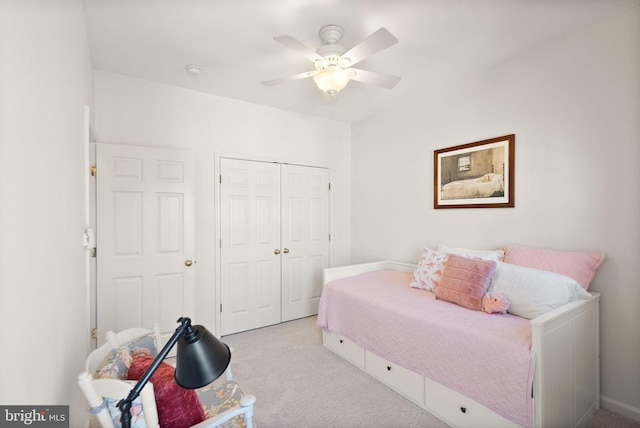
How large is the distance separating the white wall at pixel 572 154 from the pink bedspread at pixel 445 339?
0.78 metres

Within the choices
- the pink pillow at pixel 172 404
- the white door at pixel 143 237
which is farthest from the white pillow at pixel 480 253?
the white door at pixel 143 237

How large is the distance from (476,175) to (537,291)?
1.27 meters

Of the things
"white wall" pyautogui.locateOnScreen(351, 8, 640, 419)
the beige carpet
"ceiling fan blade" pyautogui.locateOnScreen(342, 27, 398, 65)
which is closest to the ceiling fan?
"ceiling fan blade" pyautogui.locateOnScreen(342, 27, 398, 65)

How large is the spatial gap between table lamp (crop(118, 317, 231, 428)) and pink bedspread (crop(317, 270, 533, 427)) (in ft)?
4.88

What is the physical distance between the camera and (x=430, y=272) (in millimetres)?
2666

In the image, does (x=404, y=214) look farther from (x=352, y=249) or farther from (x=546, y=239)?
(x=546, y=239)

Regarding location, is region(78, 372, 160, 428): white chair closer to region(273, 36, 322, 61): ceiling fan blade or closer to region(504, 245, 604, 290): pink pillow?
region(273, 36, 322, 61): ceiling fan blade

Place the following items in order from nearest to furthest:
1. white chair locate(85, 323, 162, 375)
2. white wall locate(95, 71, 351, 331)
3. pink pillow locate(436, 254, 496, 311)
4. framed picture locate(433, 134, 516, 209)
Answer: white chair locate(85, 323, 162, 375), pink pillow locate(436, 254, 496, 311), framed picture locate(433, 134, 516, 209), white wall locate(95, 71, 351, 331)

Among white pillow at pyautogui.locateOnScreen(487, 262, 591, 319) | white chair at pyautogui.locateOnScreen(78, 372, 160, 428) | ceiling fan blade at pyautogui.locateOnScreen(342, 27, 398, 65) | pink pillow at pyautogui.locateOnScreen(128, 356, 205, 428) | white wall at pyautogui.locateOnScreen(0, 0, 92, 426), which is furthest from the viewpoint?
white pillow at pyautogui.locateOnScreen(487, 262, 591, 319)

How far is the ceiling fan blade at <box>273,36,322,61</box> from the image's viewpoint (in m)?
1.71

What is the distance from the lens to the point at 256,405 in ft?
6.87

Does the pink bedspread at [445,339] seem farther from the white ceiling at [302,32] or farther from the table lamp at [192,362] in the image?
the white ceiling at [302,32]

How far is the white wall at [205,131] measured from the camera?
2.81m

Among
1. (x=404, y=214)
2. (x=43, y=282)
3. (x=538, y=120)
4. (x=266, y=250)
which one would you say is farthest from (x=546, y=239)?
(x=43, y=282)
